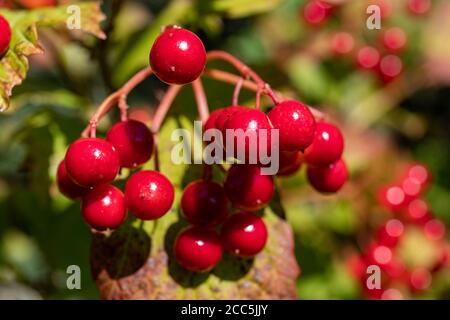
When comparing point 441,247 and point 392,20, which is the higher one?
point 392,20

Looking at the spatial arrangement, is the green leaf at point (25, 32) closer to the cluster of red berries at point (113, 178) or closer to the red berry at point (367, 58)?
the cluster of red berries at point (113, 178)

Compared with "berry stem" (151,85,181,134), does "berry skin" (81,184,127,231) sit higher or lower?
lower

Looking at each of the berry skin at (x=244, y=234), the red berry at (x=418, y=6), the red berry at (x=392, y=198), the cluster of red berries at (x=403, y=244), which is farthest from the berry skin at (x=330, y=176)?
the red berry at (x=418, y=6)

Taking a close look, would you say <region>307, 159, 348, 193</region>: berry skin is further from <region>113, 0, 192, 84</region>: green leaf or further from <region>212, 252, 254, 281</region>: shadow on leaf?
<region>113, 0, 192, 84</region>: green leaf

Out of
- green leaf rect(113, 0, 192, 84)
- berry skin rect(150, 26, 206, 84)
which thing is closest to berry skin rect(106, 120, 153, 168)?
berry skin rect(150, 26, 206, 84)
